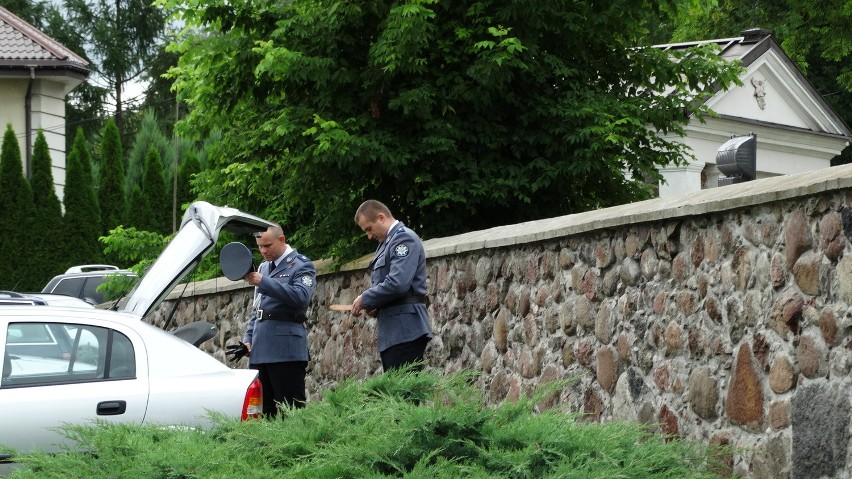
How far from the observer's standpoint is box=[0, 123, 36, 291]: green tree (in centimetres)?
2961

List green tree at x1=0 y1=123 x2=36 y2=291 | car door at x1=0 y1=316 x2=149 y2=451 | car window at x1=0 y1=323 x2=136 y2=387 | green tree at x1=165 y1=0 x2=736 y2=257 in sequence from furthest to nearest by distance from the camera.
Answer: green tree at x1=0 y1=123 x2=36 y2=291, green tree at x1=165 y1=0 x2=736 y2=257, car window at x1=0 y1=323 x2=136 y2=387, car door at x1=0 y1=316 x2=149 y2=451

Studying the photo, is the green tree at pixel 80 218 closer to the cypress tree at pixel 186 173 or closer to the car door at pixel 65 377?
the cypress tree at pixel 186 173

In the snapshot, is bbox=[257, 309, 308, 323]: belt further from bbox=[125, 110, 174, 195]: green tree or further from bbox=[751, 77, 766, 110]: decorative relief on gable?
bbox=[125, 110, 174, 195]: green tree

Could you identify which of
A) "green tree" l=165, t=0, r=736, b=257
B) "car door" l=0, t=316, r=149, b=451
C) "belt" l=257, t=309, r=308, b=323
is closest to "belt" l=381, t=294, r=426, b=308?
"belt" l=257, t=309, r=308, b=323

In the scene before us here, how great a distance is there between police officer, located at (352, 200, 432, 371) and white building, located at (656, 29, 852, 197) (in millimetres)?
17910

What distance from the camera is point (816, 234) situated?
5.82 metres

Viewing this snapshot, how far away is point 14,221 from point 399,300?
2397cm

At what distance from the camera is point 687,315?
7.03 meters

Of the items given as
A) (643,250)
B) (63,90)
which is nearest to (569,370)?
(643,250)

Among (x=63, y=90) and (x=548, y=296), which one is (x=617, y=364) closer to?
(x=548, y=296)

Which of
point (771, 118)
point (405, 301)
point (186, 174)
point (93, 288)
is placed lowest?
point (93, 288)

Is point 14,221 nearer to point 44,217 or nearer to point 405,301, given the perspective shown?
point 44,217

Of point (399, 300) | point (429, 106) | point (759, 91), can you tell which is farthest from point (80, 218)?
point (399, 300)

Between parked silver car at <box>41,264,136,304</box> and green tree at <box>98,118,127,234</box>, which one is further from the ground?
green tree at <box>98,118,127,234</box>
